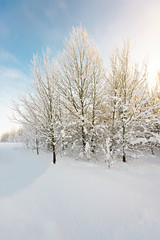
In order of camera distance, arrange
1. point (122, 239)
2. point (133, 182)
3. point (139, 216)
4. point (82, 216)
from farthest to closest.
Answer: point (133, 182) → point (82, 216) → point (139, 216) → point (122, 239)

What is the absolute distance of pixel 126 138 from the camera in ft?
18.8

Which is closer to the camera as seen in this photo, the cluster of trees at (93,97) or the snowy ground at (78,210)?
the snowy ground at (78,210)

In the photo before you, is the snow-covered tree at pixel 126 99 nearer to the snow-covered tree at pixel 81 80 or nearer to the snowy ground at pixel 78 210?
the snow-covered tree at pixel 81 80

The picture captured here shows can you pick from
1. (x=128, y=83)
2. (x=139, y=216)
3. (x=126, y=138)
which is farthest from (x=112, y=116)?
(x=139, y=216)

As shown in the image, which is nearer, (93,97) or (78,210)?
(78,210)

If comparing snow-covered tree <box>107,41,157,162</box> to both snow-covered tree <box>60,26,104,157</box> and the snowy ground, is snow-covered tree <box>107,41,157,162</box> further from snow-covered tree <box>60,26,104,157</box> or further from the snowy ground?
the snowy ground

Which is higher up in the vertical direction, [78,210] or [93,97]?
[93,97]

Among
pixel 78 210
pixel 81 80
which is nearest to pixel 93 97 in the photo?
pixel 81 80

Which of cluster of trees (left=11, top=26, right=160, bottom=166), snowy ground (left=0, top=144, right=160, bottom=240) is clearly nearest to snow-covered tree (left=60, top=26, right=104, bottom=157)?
cluster of trees (left=11, top=26, right=160, bottom=166)

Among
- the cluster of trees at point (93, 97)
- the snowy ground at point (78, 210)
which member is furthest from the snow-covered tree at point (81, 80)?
the snowy ground at point (78, 210)

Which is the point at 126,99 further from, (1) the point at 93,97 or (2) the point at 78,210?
(2) the point at 78,210

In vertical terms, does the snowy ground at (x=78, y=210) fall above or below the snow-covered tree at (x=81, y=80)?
below

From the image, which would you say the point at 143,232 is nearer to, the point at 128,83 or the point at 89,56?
the point at 128,83

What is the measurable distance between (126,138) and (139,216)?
4.16m
